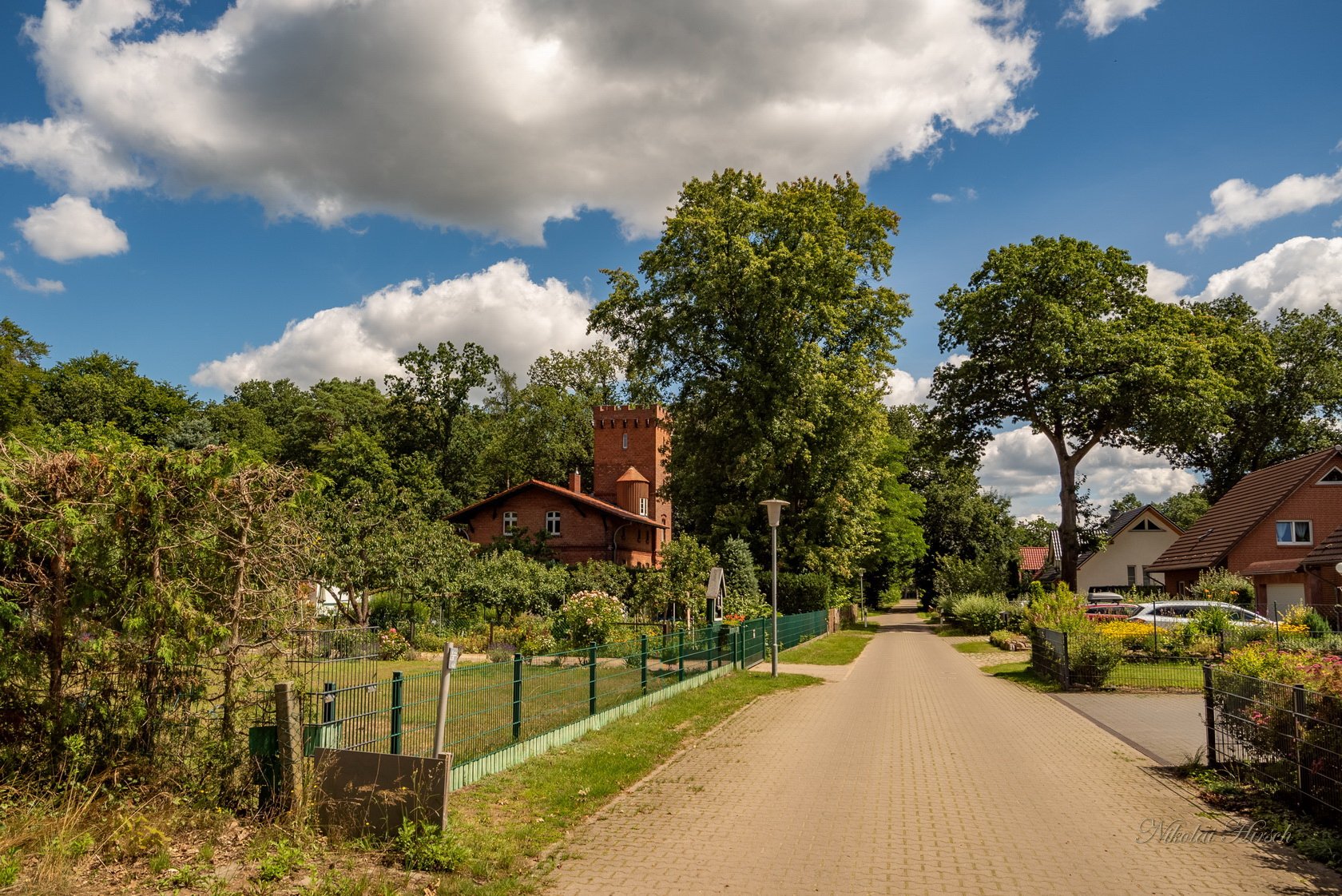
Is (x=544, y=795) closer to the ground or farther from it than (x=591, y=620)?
closer to the ground

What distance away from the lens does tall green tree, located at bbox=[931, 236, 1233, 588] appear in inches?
1497

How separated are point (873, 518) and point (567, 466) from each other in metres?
31.4

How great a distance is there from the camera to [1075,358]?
3844 centimetres

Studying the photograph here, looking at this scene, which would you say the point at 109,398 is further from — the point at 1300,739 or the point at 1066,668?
the point at 1300,739

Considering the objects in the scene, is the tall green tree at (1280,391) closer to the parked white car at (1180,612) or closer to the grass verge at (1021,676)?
the parked white car at (1180,612)

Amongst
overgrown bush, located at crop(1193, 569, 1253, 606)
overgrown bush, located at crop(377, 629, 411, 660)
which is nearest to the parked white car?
overgrown bush, located at crop(1193, 569, 1253, 606)

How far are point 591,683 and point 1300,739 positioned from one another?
8209mm

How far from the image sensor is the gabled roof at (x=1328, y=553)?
28.0 m

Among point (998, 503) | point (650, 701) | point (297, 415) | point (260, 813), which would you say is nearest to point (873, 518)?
point (650, 701)

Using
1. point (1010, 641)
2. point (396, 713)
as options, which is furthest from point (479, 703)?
point (1010, 641)

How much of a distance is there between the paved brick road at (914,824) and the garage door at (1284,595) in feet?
76.0

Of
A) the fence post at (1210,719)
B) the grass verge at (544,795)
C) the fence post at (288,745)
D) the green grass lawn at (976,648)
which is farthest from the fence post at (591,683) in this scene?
the green grass lawn at (976,648)

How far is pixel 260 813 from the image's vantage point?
7270 millimetres

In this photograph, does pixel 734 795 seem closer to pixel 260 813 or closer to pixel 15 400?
pixel 260 813
